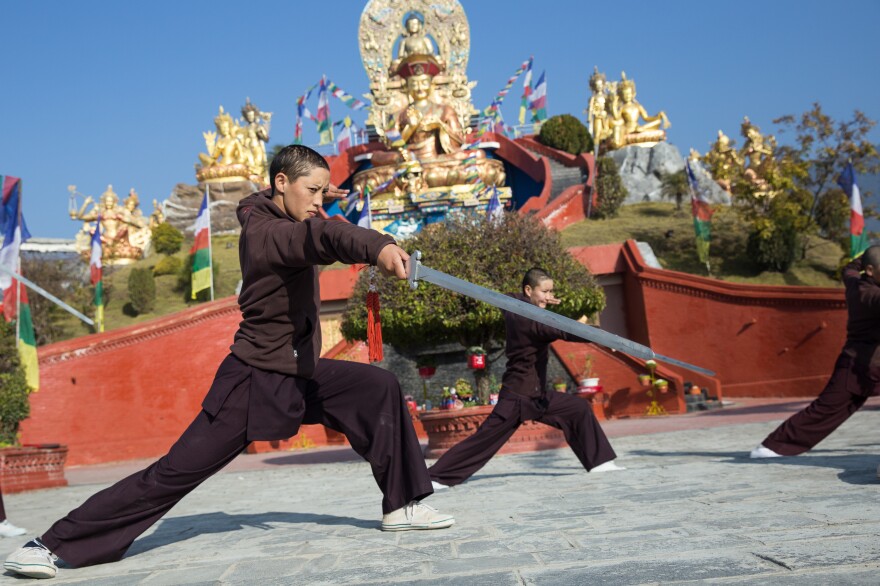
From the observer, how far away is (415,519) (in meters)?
3.96

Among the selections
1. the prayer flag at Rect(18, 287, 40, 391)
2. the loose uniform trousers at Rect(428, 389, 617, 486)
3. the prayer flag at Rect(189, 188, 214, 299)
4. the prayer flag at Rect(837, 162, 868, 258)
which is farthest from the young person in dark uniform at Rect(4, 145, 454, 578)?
the prayer flag at Rect(189, 188, 214, 299)

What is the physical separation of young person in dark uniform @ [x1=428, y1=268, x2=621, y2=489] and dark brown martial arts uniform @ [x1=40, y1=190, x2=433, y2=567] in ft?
5.85

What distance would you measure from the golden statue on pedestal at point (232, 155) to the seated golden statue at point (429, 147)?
14.5 feet

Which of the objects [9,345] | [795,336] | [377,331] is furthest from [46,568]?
[795,336]

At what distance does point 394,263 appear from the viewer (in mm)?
3207

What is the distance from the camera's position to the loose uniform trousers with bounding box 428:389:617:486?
582 cm

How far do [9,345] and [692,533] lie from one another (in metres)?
13.1

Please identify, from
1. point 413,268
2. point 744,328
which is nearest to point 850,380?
point 413,268

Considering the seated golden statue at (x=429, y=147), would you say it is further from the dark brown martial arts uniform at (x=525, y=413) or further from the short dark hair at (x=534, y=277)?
the short dark hair at (x=534, y=277)

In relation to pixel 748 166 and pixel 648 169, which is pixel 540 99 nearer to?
pixel 648 169

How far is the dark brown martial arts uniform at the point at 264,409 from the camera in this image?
3711 mm

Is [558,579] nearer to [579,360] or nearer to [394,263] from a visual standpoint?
[394,263]

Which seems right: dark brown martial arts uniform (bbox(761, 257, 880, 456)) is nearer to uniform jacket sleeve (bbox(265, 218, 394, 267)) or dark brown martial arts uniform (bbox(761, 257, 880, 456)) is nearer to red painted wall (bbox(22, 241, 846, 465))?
uniform jacket sleeve (bbox(265, 218, 394, 267))

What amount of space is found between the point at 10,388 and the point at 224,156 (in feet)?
68.7
